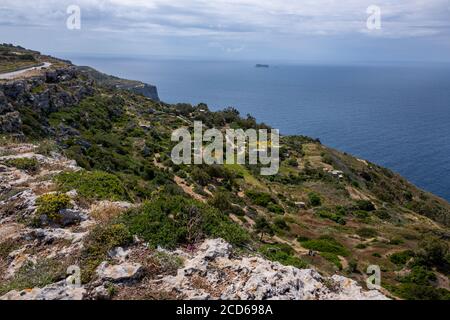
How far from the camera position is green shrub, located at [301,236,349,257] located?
3002 centimetres

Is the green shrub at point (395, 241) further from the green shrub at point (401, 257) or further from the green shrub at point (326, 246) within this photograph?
the green shrub at point (326, 246)

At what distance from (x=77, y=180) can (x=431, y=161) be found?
378 feet

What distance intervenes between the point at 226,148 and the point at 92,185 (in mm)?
47209

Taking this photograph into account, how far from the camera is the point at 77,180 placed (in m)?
15.2

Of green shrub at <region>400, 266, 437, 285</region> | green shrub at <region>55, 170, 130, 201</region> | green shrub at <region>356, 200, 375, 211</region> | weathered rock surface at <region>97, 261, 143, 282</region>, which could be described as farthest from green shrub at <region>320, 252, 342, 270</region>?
green shrub at <region>356, 200, 375, 211</region>

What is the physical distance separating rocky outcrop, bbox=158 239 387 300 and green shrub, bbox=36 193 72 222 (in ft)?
16.2

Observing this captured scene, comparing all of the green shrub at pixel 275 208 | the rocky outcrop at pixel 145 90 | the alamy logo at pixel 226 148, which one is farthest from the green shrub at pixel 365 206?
the rocky outcrop at pixel 145 90

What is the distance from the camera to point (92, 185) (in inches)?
593

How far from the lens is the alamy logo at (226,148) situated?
53294 mm

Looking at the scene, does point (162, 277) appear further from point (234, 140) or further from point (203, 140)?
point (234, 140)

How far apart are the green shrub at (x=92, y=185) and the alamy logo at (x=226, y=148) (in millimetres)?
31009

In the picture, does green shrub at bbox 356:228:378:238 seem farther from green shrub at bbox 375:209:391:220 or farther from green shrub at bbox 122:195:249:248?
green shrub at bbox 122:195:249:248

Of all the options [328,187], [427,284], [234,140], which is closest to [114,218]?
[427,284]
